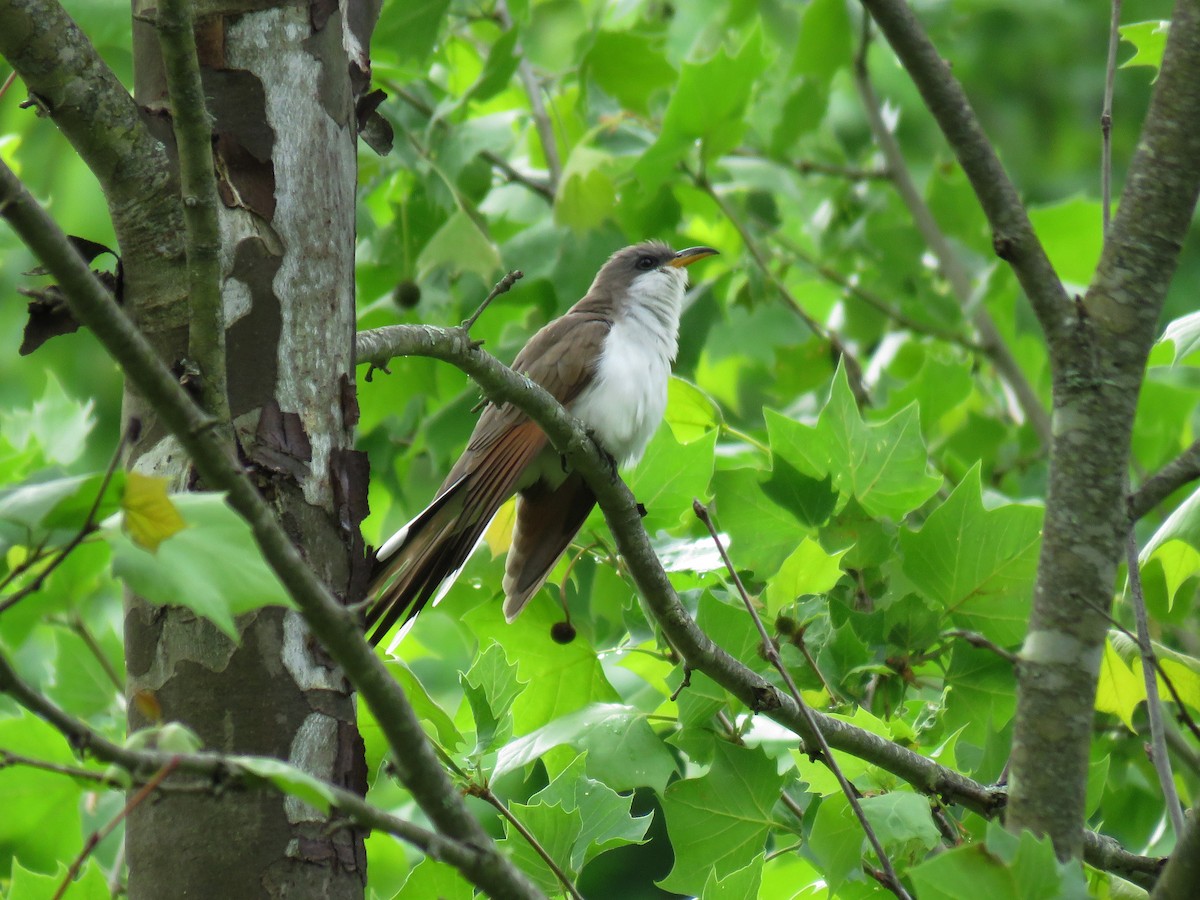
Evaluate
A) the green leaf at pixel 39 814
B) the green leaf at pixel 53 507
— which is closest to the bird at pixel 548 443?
the green leaf at pixel 39 814

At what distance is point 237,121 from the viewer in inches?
88.7

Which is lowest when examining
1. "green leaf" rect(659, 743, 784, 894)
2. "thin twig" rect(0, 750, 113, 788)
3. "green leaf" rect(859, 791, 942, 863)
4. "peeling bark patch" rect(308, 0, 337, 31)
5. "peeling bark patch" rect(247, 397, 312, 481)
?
"green leaf" rect(659, 743, 784, 894)

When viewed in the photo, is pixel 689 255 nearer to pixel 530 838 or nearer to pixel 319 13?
pixel 319 13

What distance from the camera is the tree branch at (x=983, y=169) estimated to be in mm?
2186

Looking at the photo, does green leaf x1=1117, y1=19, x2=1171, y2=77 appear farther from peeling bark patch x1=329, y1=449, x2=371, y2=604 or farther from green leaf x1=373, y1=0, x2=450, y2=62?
green leaf x1=373, y1=0, x2=450, y2=62

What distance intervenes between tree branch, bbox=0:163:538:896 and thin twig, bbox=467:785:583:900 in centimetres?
84

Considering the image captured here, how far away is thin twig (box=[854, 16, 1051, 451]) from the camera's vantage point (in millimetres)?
5004

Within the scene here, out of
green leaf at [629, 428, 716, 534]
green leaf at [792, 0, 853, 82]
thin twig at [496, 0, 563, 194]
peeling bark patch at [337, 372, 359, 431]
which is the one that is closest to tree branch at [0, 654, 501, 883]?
peeling bark patch at [337, 372, 359, 431]

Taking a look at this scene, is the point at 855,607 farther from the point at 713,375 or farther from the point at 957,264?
the point at 713,375

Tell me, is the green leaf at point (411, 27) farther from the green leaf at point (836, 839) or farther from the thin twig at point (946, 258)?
the green leaf at point (836, 839)

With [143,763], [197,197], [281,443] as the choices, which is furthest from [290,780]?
Answer: [281,443]

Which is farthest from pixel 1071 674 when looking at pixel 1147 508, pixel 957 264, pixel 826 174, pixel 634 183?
pixel 826 174

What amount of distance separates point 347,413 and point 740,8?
3.95 metres

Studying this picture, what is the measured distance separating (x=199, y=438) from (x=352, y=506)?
0.87 meters
